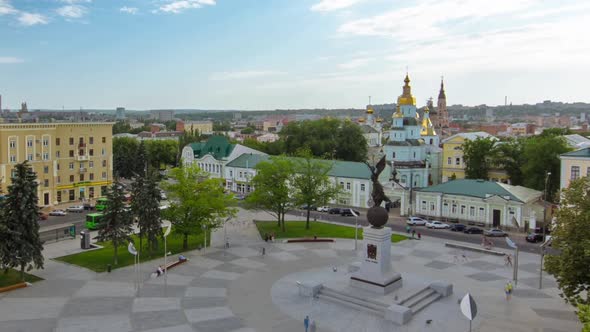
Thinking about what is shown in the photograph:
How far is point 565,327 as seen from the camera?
2516 centimetres

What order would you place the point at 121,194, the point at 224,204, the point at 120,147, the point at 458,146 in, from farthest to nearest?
the point at 120,147 < the point at 458,146 < the point at 224,204 < the point at 121,194

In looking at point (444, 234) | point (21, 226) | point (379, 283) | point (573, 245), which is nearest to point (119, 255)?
point (21, 226)

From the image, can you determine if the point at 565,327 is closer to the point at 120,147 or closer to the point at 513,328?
A: the point at 513,328

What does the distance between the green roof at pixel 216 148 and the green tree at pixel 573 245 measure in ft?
200

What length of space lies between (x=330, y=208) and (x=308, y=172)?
1272 centimetres

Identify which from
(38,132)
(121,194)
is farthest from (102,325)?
(38,132)

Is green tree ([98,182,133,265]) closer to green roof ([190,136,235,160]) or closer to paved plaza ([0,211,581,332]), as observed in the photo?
paved plaza ([0,211,581,332])

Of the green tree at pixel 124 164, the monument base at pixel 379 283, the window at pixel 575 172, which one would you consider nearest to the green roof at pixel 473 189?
the window at pixel 575 172

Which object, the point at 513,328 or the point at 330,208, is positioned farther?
the point at 330,208

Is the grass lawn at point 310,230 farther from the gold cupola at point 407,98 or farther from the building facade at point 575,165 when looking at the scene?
the gold cupola at point 407,98

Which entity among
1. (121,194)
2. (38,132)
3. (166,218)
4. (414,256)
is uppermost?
(38,132)

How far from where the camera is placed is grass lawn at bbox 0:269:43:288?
30.4 m

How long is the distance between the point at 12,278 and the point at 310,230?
83.7 feet

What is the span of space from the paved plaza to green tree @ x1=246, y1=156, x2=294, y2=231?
8083 mm
